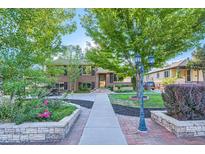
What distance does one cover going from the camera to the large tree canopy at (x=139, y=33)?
1100cm

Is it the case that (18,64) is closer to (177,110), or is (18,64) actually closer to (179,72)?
(177,110)

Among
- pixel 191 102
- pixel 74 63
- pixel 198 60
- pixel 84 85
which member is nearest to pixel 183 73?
pixel 198 60

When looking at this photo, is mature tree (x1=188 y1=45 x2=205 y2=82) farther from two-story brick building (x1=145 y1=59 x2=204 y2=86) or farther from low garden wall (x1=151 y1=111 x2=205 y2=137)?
low garden wall (x1=151 y1=111 x2=205 y2=137)

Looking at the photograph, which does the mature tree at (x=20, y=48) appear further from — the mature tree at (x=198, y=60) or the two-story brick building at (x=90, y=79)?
the mature tree at (x=198, y=60)

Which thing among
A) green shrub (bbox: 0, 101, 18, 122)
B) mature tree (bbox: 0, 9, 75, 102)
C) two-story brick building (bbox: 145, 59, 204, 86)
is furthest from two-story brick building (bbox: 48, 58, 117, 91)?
green shrub (bbox: 0, 101, 18, 122)

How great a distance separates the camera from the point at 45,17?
9000mm

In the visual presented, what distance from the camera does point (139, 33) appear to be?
11938 mm

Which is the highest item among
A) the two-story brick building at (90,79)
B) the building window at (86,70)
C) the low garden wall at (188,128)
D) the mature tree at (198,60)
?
the mature tree at (198,60)

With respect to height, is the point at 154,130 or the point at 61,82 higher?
the point at 61,82

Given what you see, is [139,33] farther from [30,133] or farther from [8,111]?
[30,133]

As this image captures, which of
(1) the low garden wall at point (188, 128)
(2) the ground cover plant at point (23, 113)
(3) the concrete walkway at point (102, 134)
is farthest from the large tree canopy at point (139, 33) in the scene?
(2) the ground cover plant at point (23, 113)
